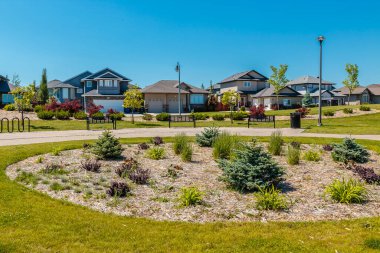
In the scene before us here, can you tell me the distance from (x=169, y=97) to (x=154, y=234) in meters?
50.3

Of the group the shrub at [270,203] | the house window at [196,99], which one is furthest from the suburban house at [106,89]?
the shrub at [270,203]

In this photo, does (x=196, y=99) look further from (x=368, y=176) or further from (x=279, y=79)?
(x=368, y=176)

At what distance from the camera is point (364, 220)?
6.39 metres

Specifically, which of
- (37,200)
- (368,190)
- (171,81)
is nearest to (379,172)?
(368,190)

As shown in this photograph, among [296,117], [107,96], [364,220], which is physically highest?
[107,96]

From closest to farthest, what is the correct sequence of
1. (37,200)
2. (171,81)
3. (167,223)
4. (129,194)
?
(167,223)
(37,200)
(129,194)
(171,81)

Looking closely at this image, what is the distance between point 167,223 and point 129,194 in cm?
209

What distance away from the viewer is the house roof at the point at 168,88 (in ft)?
178

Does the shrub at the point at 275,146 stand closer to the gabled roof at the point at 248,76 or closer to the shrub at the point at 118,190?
the shrub at the point at 118,190

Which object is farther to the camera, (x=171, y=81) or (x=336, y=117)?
(x=171, y=81)

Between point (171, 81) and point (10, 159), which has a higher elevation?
point (171, 81)

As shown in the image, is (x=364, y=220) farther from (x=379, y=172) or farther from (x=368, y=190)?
(x=379, y=172)

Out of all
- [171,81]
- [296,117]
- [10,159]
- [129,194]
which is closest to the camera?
[129,194]

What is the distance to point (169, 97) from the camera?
55406 millimetres
